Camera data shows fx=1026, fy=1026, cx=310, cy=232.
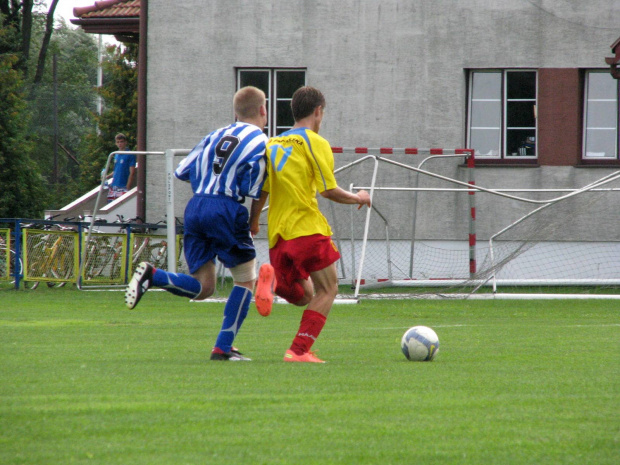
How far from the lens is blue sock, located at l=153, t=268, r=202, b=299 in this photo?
22.9ft

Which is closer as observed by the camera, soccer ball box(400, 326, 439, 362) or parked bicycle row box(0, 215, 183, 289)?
soccer ball box(400, 326, 439, 362)

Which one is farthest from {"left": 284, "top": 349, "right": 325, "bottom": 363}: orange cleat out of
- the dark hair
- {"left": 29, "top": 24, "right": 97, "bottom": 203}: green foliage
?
{"left": 29, "top": 24, "right": 97, "bottom": 203}: green foliage

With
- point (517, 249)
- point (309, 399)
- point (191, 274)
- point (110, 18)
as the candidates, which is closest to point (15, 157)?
point (110, 18)

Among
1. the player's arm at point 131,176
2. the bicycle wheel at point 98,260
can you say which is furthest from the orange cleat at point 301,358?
the player's arm at point 131,176

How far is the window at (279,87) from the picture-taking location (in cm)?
2027

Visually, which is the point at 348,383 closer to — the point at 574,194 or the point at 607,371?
the point at 607,371

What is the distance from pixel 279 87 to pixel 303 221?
13585 mm

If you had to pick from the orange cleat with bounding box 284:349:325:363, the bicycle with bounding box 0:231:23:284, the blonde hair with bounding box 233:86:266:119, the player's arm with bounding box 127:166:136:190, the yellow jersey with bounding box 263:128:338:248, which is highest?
the blonde hair with bounding box 233:86:266:119

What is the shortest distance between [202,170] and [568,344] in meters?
3.48

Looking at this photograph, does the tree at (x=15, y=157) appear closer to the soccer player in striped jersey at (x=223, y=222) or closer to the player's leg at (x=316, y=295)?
the soccer player in striped jersey at (x=223, y=222)

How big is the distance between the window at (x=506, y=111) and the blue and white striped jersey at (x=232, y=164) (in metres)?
13.4

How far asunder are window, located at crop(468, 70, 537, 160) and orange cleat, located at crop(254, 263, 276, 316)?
13.7m

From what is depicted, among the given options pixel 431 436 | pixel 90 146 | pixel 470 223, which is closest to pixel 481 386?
pixel 431 436

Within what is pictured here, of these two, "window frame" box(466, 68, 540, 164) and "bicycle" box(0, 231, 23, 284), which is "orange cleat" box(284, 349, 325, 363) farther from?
"window frame" box(466, 68, 540, 164)
